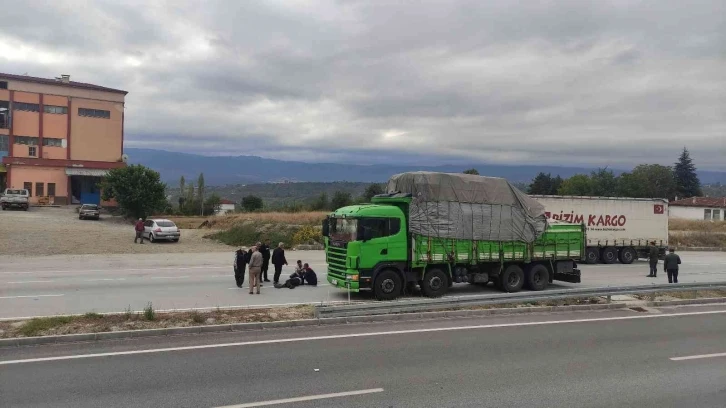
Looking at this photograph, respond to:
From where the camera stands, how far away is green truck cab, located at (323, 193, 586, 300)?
15430 millimetres

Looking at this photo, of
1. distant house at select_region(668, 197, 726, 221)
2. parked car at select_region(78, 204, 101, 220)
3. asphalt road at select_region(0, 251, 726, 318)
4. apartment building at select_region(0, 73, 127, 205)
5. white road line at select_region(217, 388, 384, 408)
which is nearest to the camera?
white road line at select_region(217, 388, 384, 408)

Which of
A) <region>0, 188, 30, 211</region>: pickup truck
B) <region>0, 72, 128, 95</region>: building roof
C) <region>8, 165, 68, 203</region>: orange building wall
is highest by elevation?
<region>0, 72, 128, 95</region>: building roof

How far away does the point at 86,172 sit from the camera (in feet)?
191

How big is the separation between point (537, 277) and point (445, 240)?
4.01 meters

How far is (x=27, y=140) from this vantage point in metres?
58.8

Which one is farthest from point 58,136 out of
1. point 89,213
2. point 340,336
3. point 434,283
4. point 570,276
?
point 340,336

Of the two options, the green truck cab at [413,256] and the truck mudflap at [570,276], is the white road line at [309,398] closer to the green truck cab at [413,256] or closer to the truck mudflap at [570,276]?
the green truck cab at [413,256]

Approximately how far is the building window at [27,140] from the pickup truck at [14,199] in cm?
1151

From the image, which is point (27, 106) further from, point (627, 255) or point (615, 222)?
point (627, 255)

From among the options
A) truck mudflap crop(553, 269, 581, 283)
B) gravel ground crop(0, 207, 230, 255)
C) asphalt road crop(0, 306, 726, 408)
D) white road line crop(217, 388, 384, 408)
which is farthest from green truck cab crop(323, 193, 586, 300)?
gravel ground crop(0, 207, 230, 255)

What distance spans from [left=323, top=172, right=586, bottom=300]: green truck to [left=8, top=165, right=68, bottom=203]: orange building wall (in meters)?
51.3

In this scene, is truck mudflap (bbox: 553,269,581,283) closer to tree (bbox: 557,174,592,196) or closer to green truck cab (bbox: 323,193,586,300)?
green truck cab (bbox: 323,193,586,300)

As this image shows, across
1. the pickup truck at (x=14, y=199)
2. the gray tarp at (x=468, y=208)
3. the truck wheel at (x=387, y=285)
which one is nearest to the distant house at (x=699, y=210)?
the gray tarp at (x=468, y=208)

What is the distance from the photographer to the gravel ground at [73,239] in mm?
30641
